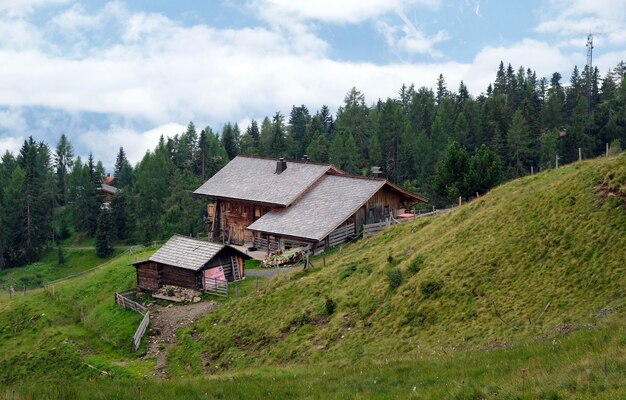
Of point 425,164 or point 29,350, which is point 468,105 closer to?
point 425,164

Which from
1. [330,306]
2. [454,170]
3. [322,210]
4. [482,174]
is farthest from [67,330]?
[482,174]

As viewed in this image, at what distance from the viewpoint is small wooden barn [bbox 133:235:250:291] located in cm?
4509

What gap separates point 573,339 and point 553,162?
79.6 m

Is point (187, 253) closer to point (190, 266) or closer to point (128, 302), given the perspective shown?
point (190, 266)

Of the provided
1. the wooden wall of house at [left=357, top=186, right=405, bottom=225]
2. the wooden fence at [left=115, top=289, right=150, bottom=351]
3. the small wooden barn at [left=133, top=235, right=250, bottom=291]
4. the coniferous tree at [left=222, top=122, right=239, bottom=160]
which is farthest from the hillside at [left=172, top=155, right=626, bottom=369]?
the coniferous tree at [left=222, top=122, right=239, bottom=160]

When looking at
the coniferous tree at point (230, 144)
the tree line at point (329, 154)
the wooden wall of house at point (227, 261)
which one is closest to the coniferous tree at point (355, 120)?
the tree line at point (329, 154)

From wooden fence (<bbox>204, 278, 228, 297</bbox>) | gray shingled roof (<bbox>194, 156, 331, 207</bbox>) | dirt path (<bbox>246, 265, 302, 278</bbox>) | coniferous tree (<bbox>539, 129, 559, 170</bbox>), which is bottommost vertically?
wooden fence (<bbox>204, 278, 228, 297</bbox>)

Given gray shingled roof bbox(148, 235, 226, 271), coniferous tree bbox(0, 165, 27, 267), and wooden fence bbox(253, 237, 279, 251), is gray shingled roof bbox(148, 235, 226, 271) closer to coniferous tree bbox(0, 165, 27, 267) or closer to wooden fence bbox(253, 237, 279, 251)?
wooden fence bbox(253, 237, 279, 251)

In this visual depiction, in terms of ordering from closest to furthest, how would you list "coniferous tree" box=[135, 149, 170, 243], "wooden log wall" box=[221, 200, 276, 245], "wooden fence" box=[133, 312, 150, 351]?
"wooden fence" box=[133, 312, 150, 351] → "wooden log wall" box=[221, 200, 276, 245] → "coniferous tree" box=[135, 149, 170, 243]

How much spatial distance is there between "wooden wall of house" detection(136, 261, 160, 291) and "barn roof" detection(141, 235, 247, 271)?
71cm

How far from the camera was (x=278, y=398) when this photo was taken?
1703cm

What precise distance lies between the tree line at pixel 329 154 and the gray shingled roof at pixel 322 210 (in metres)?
29.3

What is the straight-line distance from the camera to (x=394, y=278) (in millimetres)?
30469

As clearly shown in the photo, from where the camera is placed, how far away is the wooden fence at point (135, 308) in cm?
3894
